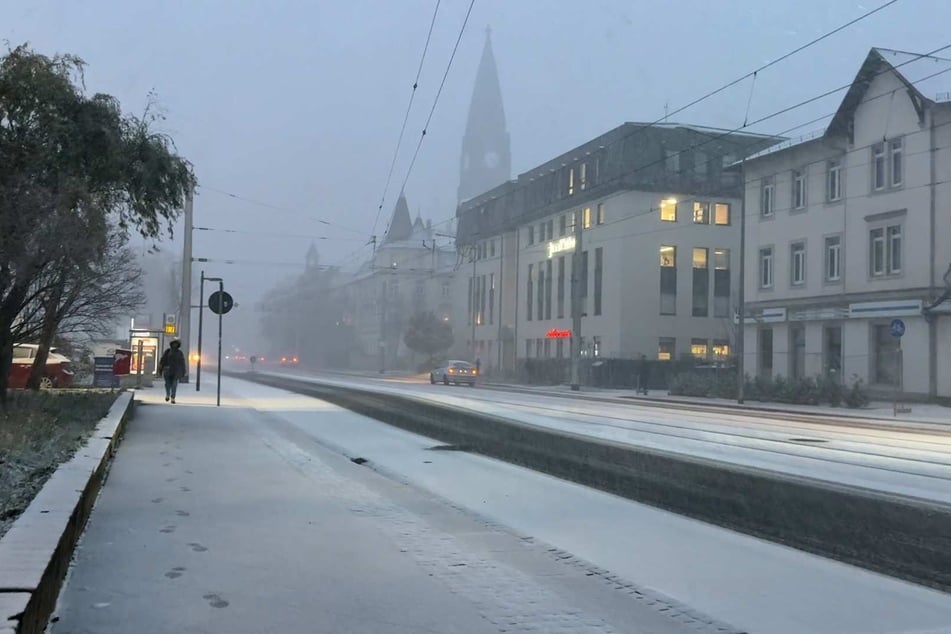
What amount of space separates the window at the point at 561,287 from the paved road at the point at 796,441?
3598 cm

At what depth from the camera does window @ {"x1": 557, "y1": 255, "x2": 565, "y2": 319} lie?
63.5 m

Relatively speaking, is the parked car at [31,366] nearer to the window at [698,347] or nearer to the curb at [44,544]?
the curb at [44,544]

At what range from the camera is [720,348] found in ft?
188

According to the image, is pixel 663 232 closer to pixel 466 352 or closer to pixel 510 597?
pixel 466 352

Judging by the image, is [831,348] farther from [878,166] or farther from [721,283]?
[721,283]

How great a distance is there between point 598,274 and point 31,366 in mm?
38236

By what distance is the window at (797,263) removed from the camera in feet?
135

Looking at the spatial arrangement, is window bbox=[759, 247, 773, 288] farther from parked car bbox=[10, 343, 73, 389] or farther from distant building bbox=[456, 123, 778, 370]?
parked car bbox=[10, 343, 73, 389]

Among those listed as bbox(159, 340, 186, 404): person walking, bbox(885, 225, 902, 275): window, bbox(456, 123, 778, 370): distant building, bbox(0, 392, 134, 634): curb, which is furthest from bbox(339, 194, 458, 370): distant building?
bbox(0, 392, 134, 634): curb

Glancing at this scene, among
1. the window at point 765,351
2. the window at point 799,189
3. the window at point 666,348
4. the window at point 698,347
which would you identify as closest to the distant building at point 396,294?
the window at point 666,348

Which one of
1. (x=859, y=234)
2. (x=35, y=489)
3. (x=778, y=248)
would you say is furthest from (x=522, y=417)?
(x=778, y=248)

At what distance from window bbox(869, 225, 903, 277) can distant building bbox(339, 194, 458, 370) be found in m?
40.5

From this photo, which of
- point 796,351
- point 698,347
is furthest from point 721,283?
point 796,351

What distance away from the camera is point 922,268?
3378cm
